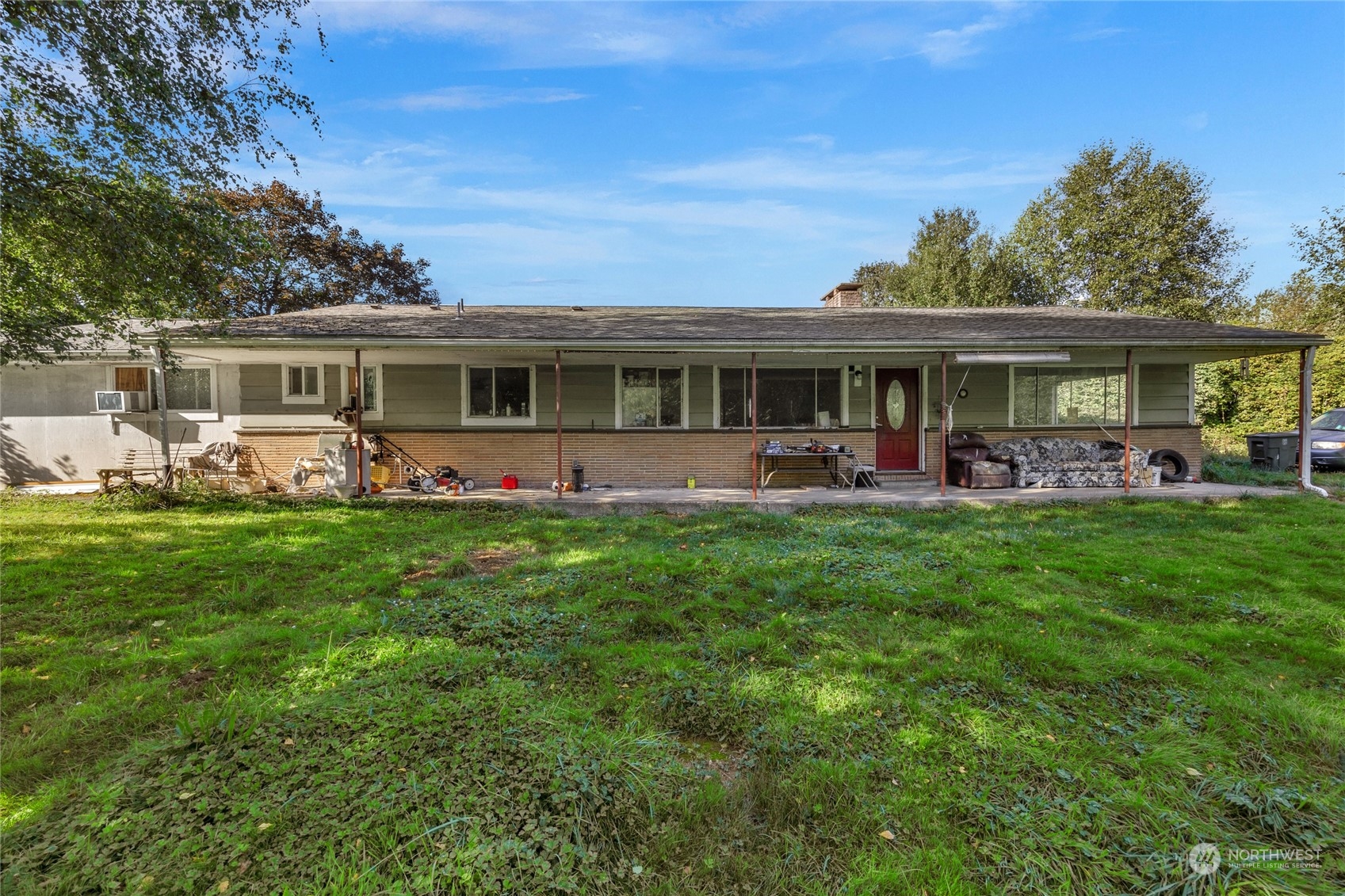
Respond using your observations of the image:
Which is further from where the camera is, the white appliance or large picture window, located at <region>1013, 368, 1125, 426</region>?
large picture window, located at <region>1013, 368, 1125, 426</region>

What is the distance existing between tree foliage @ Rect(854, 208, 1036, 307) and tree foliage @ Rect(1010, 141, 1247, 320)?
204 centimetres

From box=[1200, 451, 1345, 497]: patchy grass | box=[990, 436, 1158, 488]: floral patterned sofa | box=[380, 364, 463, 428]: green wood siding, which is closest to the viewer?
box=[1200, 451, 1345, 497]: patchy grass

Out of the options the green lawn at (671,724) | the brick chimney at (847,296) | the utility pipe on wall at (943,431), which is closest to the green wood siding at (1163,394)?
the utility pipe on wall at (943,431)

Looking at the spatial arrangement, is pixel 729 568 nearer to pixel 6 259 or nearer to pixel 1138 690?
pixel 1138 690

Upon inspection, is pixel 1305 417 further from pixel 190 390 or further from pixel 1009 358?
pixel 190 390

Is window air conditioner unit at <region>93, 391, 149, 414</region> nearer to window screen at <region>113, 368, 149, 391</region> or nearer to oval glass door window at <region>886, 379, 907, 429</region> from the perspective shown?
window screen at <region>113, 368, 149, 391</region>

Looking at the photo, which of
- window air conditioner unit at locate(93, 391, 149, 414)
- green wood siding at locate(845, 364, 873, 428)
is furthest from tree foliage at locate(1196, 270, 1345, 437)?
window air conditioner unit at locate(93, 391, 149, 414)

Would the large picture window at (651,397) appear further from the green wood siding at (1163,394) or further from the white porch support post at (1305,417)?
the white porch support post at (1305,417)

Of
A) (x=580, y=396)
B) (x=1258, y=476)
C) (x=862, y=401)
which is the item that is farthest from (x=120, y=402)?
(x=1258, y=476)

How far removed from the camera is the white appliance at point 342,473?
8734mm

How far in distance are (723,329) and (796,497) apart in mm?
3171

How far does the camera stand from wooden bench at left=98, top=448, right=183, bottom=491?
28.2ft

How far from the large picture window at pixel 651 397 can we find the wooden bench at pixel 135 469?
24.1ft

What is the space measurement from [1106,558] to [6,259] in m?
11.3
